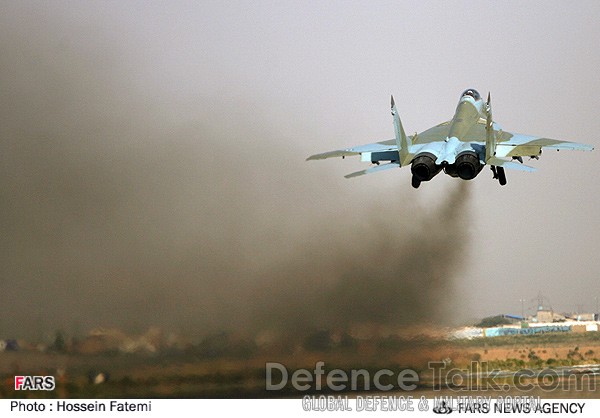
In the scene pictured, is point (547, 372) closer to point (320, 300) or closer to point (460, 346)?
point (460, 346)

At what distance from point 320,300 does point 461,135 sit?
8672 millimetres

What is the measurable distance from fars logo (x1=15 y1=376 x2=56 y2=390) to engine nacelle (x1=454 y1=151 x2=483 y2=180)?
1350 cm

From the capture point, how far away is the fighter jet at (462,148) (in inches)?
1587

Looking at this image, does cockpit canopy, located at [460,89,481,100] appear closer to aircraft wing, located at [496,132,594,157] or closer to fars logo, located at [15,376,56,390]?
aircraft wing, located at [496,132,594,157]

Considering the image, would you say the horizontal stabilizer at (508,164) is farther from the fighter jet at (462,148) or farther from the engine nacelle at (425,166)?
the engine nacelle at (425,166)

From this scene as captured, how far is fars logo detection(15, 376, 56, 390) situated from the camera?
4388 cm

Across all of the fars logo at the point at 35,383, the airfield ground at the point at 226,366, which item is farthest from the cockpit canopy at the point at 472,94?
the fars logo at the point at 35,383

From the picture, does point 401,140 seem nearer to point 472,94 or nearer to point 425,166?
point 425,166

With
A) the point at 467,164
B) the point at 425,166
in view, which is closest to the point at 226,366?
the point at 425,166

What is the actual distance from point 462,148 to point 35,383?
1423cm

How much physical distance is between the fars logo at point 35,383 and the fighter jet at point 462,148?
10.2 metres

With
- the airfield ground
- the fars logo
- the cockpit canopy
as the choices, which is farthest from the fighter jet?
the fars logo

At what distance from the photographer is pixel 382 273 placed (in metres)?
48.9

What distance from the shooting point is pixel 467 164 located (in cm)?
Result: 4006
